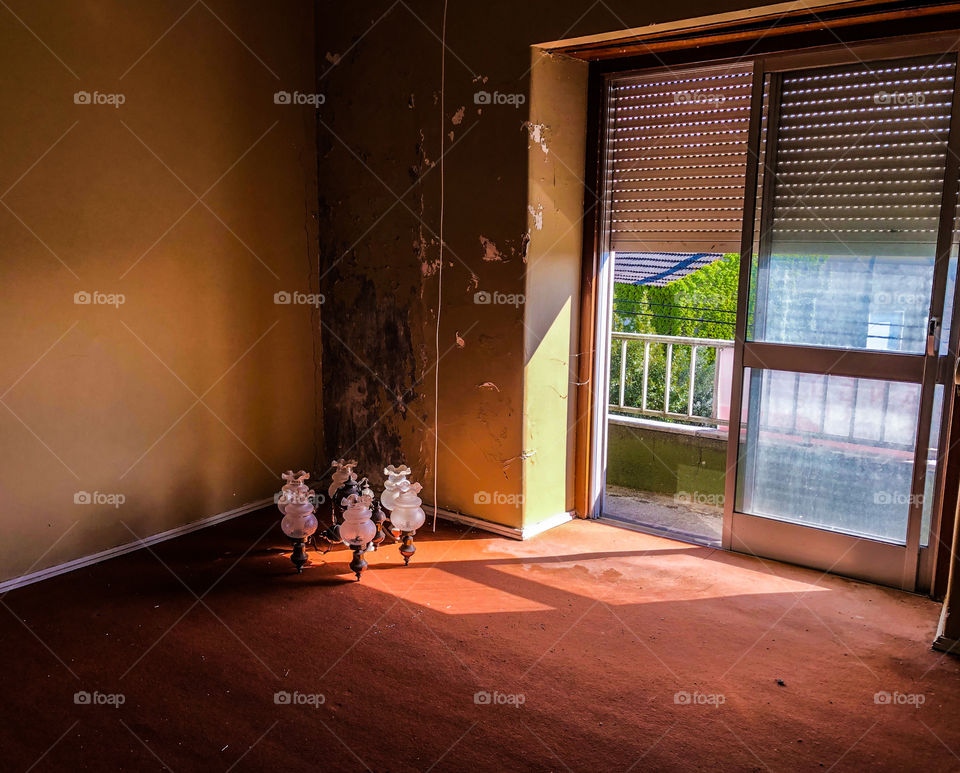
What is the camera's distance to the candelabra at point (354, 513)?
3.13 meters

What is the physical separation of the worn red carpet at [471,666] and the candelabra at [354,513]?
Result: 110 millimetres

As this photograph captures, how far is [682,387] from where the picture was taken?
5.39 metres

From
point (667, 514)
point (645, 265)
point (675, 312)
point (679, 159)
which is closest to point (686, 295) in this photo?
point (675, 312)

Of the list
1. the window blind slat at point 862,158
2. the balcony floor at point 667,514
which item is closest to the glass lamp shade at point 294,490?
the balcony floor at point 667,514

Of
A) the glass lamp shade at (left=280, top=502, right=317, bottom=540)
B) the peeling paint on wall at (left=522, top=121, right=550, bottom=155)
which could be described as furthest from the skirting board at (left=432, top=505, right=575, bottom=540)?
the peeling paint on wall at (left=522, top=121, right=550, bottom=155)

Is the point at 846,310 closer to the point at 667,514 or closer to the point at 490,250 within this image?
the point at 490,250

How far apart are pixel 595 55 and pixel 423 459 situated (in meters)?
2.17

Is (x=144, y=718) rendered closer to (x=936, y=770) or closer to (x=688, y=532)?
(x=936, y=770)

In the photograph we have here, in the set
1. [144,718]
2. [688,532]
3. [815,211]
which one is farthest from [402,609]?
[815,211]

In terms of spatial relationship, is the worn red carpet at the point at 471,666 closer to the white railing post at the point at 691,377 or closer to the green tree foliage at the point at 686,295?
the white railing post at the point at 691,377

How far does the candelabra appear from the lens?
3127 mm

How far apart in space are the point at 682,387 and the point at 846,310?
226 centimetres

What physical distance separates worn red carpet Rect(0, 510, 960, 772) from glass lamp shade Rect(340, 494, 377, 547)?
0.69ft

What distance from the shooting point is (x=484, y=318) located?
144 inches
